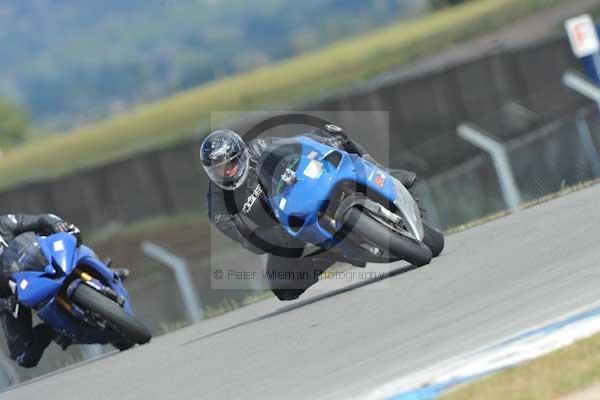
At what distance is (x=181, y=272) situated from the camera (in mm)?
14250

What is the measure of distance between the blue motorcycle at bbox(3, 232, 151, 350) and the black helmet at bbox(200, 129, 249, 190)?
1.45 metres

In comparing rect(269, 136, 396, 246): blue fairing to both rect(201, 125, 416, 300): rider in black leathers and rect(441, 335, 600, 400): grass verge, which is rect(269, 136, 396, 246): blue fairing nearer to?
rect(201, 125, 416, 300): rider in black leathers

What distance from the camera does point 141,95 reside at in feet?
228

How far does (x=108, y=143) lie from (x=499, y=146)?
40.5m

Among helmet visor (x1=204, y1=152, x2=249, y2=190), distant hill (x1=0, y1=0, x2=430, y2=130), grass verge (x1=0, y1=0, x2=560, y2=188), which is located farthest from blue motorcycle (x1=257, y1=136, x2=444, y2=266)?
distant hill (x1=0, y1=0, x2=430, y2=130)

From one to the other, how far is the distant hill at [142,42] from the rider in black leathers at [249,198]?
3581 centimetres

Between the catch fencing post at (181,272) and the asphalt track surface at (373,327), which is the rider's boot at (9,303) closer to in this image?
the asphalt track surface at (373,327)

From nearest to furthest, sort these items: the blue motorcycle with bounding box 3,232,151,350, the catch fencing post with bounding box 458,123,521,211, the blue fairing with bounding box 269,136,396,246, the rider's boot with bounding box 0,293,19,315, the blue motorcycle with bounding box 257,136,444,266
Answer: the blue motorcycle with bounding box 257,136,444,266, the blue fairing with bounding box 269,136,396,246, the blue motorcycle with bounding box 3,232,151,350, the rider's boot with bounding box 0,293,19,315, the catch fencing post with bounding box 458,123,521,211

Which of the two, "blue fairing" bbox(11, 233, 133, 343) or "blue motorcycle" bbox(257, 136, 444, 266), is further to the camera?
"blue fairing" bbox(11, 233, 133, 343)

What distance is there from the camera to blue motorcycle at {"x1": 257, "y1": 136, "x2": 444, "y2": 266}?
950 cm

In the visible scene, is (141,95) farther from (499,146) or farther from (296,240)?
(296,240)

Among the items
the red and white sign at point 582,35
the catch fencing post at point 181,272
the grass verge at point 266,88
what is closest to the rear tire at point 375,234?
the catch fencing post at point 181,272

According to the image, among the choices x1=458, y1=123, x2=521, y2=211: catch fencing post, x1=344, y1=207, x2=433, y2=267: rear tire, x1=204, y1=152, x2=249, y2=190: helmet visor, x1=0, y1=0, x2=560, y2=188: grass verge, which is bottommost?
x1=0, y1=0, x2=560, y2=188: grass verge

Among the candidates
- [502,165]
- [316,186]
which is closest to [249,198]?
[316,186]
